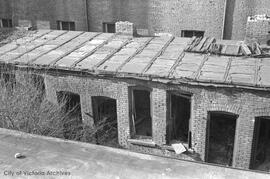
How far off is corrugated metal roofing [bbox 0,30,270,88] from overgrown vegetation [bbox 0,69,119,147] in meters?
1.17

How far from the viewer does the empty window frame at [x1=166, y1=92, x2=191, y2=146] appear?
11.8m

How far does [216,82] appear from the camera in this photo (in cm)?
1054

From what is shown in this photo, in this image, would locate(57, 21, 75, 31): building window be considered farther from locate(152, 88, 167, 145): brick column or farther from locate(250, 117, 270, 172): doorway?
locate(250, 117, 270, 172): doorway

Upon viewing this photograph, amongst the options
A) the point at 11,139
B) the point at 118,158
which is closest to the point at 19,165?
the point at 11,139

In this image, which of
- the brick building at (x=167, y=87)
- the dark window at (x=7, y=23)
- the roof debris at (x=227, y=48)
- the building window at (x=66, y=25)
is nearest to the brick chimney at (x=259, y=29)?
the roof debris at (x=227, y=48)

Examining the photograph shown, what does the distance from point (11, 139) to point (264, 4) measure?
43.5 feet

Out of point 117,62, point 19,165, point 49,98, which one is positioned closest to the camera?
point 19,165

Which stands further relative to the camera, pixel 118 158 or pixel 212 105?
pixel 212 105

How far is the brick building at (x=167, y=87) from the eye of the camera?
1077 cm

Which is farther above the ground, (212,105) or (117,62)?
(117,62)

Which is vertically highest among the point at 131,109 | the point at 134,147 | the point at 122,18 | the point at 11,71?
the point at 122,18

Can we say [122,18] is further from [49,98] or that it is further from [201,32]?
[49,98]

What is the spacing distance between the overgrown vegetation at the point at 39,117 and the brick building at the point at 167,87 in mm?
494

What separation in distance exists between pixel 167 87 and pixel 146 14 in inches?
324
